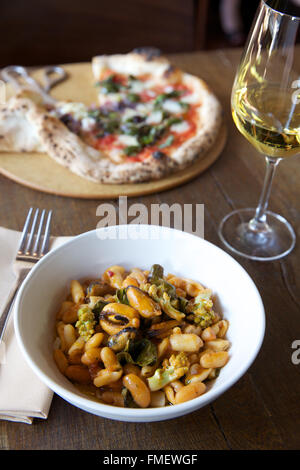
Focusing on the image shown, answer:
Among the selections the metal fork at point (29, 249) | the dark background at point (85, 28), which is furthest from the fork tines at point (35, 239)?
the dark background at point (85, 28)

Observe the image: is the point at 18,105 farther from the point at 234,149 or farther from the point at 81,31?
the point at 81,31

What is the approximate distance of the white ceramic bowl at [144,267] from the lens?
713 millimetres

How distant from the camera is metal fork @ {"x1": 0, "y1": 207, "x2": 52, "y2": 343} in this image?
96cm

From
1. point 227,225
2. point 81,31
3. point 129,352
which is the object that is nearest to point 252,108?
point 227,225

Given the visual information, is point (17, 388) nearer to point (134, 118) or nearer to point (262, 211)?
point (262, 211)

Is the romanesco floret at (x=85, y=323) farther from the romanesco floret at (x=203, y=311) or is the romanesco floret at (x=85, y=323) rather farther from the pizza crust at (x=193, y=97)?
the pizza crust at (x=193, y=97)

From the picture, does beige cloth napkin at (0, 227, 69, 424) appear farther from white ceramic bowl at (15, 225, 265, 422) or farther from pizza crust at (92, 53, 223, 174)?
pizza crust at (92, 53, 223, 174)

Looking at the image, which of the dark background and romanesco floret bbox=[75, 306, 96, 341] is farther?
the dark background

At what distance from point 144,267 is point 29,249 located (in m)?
0.28

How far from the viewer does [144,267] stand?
0.98m

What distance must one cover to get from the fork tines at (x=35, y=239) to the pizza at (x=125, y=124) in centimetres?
26

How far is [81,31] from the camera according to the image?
313cm

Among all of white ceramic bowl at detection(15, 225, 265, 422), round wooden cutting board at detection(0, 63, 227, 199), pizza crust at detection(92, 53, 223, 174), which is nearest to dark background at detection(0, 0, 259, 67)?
pizza crust at detection(92, 53, 223, 174)
